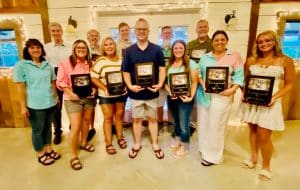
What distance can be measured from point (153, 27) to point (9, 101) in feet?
7.52

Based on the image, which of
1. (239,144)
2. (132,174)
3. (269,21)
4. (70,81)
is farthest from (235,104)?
(70,81)

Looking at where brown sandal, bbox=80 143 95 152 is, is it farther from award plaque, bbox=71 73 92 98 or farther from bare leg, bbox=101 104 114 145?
award plaque, bbox=71 73 92 98

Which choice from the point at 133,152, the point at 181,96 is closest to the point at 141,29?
the point at 181,96

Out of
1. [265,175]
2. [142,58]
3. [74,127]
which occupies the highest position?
[142,58]

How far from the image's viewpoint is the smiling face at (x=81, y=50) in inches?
101

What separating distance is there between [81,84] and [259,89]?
1654 millimetres

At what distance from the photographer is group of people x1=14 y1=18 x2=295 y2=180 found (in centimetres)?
237

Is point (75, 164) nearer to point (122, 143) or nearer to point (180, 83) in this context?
point (122, 143)

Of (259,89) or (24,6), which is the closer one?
(259,89)

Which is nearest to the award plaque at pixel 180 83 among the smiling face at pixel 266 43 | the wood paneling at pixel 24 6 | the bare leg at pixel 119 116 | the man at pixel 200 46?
the man at pixel 200 46

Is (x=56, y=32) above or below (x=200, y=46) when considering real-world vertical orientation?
above

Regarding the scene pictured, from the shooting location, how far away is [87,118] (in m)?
2.89

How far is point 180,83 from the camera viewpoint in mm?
2713

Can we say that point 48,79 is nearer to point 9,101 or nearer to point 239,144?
point 9,101
